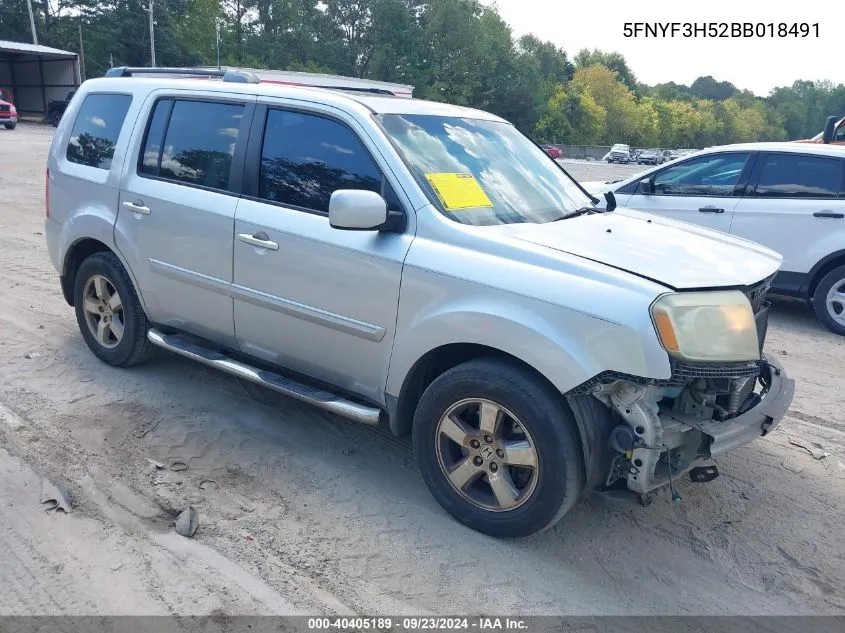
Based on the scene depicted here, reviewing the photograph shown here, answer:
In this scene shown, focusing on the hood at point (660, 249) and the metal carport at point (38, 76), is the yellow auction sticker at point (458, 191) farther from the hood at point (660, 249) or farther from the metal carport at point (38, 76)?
the metal carport at point (38, 76)

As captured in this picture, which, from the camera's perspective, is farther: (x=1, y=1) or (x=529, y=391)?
(x=1, y=1)

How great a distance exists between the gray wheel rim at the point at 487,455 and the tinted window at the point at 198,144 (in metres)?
2.04

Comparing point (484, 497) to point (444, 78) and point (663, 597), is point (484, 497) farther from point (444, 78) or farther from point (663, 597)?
point (444, 78)

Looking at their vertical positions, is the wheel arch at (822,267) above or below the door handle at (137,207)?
below

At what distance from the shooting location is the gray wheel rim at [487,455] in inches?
126

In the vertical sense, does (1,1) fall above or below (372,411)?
above

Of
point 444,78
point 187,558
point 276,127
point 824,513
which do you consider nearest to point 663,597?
point 824,513

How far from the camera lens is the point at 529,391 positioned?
3.08 m

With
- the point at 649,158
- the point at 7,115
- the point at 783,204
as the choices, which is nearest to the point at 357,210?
the point at 783,204

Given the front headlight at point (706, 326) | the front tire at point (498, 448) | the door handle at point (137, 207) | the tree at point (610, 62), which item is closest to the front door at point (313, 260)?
the front tire at point (498, 448)

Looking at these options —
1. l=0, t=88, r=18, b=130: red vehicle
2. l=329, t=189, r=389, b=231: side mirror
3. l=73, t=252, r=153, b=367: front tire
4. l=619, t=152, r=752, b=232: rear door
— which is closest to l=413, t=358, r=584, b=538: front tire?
l=329, t=189, r=389, b=231: side mirror

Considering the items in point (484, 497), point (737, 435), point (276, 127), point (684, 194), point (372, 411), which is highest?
point (276, 127)

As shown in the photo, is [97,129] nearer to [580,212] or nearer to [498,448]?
[580,212]

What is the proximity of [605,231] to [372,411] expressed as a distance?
1512mm
